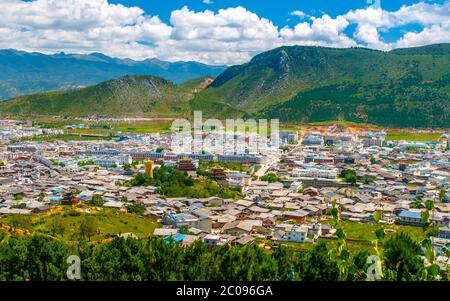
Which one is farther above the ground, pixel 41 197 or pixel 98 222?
pixel 41 197

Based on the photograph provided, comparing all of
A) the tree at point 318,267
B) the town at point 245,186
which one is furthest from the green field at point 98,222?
the tree at point 318,267

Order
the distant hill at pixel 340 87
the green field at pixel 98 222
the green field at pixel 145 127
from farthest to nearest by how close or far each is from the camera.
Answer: the distant hill at pixel 340 87 → the green field at pixel 145 127 → the green field at pixel 98 222

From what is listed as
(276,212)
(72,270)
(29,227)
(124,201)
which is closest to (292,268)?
(72,270)

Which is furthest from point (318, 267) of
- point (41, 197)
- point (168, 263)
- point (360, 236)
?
point (41, 197)

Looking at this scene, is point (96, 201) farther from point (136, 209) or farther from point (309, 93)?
point (309, 93)

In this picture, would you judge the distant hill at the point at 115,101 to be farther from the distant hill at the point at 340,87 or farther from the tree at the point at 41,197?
the tree at the point at 41,197

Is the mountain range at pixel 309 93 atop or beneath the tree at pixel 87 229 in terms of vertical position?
atop

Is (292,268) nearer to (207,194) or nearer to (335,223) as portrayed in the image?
(335,223)
